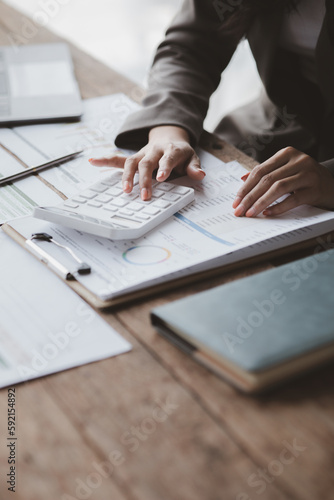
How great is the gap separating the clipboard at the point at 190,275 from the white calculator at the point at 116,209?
2.9 inches

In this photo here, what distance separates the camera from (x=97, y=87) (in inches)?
55.5

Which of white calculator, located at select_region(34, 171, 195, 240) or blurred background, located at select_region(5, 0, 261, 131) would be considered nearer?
white calculator, located at select_region(34, 171, 195, 240)

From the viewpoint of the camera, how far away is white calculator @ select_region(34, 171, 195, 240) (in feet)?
2.71

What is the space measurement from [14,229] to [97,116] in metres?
0.49

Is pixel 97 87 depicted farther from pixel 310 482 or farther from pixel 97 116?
pixel 310 482

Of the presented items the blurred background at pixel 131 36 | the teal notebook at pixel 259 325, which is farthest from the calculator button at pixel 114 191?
the blurred background at pixel 131 36

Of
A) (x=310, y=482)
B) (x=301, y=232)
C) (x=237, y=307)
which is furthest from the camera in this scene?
(x=301, y=232)

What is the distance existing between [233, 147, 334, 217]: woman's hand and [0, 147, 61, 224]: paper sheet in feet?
0.99

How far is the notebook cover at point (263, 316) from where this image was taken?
0.61 metres

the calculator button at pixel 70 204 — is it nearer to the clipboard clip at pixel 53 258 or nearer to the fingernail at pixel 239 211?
the clipboard clip at pixel 53 258

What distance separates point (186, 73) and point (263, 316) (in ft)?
2.47

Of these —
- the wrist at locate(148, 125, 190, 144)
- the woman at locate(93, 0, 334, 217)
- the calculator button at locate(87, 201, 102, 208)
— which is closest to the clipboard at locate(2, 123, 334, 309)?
the calculator button at locate(87, 201, 102, 208)

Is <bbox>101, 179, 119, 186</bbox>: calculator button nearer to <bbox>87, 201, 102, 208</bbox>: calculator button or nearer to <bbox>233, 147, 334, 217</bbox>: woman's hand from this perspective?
<bbox>87, 201, 102, 208</bbox>: calculator button

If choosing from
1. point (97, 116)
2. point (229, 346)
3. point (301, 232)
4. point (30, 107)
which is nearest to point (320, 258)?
point (301, 232)
